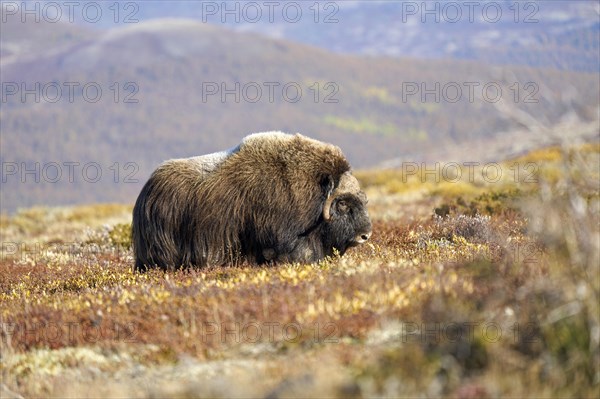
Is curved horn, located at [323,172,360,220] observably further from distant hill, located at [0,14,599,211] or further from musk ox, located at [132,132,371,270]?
distant hill, located at [0,14,599,211]

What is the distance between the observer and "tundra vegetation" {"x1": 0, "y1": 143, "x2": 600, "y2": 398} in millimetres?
4633

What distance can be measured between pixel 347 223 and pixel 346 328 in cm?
376

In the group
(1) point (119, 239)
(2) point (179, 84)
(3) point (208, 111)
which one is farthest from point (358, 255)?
(2) point (179, 84)

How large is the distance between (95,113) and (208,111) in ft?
81.9

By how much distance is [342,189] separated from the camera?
30.4ft

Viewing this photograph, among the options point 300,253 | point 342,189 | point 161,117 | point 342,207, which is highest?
point 342,189

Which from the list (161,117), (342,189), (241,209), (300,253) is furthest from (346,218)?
(161,117)

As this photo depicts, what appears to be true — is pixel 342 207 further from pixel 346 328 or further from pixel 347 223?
pixel 346 328

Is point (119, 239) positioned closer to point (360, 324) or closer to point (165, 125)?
point (360, 324)

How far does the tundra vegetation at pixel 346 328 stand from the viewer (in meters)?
4.63

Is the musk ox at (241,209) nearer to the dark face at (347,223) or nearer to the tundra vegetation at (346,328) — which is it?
the dark face at (347,223)

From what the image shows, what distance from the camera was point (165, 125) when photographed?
554 ft

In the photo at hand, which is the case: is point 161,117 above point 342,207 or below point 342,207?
below

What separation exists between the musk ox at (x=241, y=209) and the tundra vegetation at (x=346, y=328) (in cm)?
71
